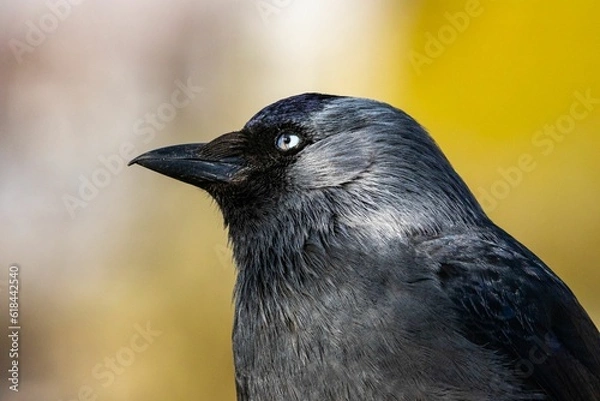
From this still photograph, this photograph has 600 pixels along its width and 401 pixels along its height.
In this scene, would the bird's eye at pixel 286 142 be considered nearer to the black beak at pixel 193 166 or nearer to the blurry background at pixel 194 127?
the black beak at pixel 193 166

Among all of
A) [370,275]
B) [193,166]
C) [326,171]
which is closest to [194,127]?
[193,166]

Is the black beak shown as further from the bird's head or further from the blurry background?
the blurry background

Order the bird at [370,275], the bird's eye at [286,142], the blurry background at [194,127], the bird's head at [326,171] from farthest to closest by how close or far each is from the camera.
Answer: the blurry background at [194,127], the bird's eye at [286,142], the bird's head at [326,171], the bird at [370,275]

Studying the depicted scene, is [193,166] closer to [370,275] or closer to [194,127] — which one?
[370,275]

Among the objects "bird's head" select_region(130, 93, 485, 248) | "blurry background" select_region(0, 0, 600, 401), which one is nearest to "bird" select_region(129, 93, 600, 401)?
"bird's head" select_region(130, 93, 485, 248)

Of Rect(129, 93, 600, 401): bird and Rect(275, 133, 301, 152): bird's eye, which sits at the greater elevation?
Rect(275, 133, 301, 152): bird's eye

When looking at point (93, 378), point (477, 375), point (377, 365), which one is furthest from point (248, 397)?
point (93, 378)

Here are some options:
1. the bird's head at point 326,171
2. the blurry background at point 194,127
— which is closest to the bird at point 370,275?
the bird's head at point 326,171

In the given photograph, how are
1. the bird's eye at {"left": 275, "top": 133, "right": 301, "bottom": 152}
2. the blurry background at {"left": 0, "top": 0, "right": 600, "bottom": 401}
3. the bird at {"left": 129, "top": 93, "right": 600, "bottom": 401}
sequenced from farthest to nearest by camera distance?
the blurry background at {"left": 0, "top": 0, "right": 600, "bottom": 401} → the bird's eye at {"left": 275, "top": 133, "right": 301, "bottom": 152} → the bird at {"left": 129, "top": 93, "right": 600, "bottom": 401}
